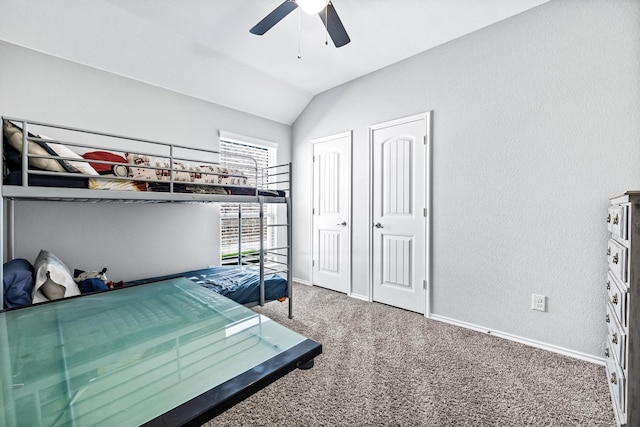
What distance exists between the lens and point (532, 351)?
7.16 ft

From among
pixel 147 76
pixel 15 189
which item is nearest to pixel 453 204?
pixel 15 189

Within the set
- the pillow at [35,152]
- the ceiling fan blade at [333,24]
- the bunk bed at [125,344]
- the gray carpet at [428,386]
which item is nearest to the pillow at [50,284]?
the bunk bed at [125,344]

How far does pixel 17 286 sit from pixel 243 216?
2.31 m

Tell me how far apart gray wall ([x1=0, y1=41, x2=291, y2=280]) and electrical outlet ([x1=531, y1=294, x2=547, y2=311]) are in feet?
10.5

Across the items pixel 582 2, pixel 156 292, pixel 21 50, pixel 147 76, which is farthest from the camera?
pixel 147 76

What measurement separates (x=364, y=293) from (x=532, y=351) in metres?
1.64

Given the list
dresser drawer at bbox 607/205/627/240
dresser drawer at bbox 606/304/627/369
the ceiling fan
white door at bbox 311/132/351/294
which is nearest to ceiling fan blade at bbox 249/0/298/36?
the ceiling fan

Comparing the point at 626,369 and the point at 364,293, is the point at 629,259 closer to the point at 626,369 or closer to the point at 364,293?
the point at 626,369

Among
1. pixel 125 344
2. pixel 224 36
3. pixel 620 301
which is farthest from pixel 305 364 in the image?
pixel 224 36

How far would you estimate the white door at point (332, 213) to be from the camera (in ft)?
11.7

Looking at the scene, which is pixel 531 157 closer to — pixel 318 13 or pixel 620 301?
pixel 620 301

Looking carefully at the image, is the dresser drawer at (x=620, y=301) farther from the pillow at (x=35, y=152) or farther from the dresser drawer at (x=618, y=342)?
the pillow at (x=35, y=152)

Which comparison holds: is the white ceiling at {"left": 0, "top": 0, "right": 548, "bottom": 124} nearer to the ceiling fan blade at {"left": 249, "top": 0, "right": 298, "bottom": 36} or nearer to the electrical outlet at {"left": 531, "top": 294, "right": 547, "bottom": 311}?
the ceiling fan blade at {"left": 249, "top": 0, "right": 298, "bottom": 36}

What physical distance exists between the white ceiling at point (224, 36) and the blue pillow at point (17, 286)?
1.86m
